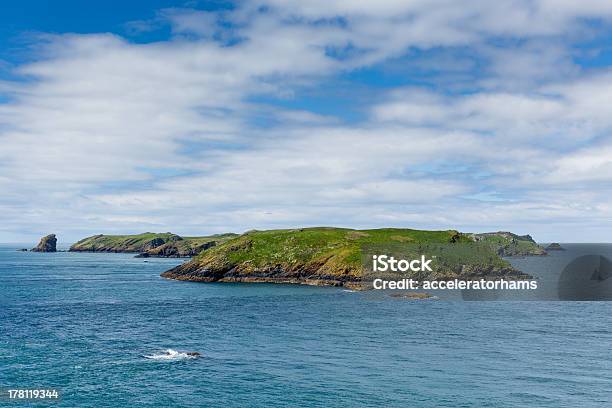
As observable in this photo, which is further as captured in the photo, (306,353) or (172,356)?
(306,353)

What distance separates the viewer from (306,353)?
95.6 m

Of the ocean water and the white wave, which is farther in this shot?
the white wave

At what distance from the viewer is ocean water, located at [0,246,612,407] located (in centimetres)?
7288

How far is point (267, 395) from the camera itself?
7219 centimetres

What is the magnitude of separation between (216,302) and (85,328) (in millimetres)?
49520

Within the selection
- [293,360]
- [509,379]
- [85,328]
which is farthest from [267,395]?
[85,328]

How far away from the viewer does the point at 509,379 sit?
264 ft

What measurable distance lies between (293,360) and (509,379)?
35102 millimetres

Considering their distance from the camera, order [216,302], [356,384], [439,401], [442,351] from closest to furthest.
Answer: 1. [439,401]
2. [356,384]
3. [442,351]
4. [216,302]

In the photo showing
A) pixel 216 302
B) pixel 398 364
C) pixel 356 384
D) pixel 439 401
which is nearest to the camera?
pixel 439 401

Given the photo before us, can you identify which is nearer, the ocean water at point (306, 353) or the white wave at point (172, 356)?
the ocean water at point (306, 353)

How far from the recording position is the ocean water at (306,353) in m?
72.9

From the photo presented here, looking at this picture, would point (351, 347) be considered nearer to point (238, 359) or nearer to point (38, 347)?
point (238, 359)

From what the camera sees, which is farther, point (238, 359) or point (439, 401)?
point (238, 359)
